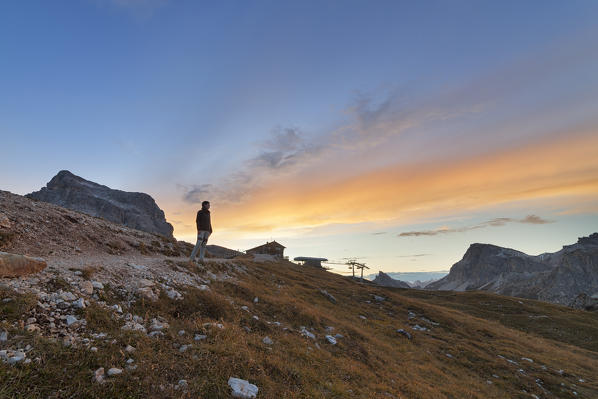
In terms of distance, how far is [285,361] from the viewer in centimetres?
973

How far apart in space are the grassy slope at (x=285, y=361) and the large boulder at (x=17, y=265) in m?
2.34

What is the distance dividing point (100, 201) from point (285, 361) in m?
199

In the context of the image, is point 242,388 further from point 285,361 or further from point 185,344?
point 285,361

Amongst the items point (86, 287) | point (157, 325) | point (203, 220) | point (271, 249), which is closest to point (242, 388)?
point (157, 325)

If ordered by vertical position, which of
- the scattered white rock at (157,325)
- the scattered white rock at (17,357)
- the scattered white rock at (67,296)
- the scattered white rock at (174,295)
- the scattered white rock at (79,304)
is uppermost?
the scattered white rock at (67,296)

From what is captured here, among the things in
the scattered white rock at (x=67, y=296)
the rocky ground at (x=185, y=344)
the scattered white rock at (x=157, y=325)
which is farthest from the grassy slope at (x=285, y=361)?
the scattered white rock at (x=67, y=296)

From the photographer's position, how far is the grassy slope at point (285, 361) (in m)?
6.23

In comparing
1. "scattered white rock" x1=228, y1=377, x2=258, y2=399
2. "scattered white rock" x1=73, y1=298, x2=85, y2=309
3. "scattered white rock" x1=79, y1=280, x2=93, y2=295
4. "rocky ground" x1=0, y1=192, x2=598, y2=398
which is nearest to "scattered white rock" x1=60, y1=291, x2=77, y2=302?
"rocky ground" x1=0, y1=192, x2=598, y2=398

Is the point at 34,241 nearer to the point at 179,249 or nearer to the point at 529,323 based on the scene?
the point at 179,249

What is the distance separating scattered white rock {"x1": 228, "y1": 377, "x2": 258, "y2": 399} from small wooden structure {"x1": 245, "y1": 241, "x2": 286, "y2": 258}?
91632 mm

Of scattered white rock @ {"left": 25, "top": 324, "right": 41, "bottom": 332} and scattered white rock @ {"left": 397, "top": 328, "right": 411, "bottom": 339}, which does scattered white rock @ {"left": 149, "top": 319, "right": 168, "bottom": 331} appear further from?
scattered white rock @ {"left": 397, "top": 328, "right": 411, "bottom": 339}

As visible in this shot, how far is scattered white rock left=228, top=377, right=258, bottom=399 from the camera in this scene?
7.01m

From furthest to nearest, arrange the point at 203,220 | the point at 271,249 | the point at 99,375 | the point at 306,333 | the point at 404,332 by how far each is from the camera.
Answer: the point at 271,249 < the point at 404,332 < the point at 203,220 < the point at 306,333 < the point at 99,375

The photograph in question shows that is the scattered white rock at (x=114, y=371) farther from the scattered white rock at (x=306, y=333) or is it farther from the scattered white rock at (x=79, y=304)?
the scattered white rock at (x=306, y=333)
